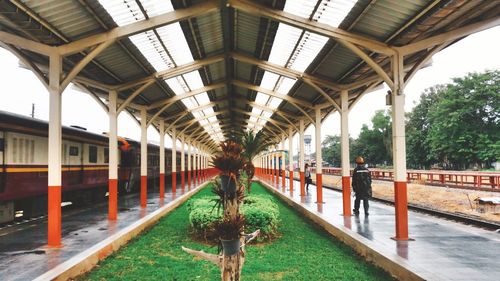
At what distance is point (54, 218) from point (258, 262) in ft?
14.0

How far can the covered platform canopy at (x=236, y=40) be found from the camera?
7230mm

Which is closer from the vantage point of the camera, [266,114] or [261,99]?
[261,99]

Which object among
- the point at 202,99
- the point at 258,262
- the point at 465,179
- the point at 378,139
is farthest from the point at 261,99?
the point at 378,139

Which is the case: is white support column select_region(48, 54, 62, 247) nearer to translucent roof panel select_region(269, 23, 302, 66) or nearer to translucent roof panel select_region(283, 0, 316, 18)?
translucent roof panel select_region(283, 0, 316, 18)

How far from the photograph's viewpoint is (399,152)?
27.9 feet

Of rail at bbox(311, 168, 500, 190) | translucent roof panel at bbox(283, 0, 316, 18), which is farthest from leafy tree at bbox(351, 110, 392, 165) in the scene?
translucent roof panel at bbox(283, 0, 316, 18)

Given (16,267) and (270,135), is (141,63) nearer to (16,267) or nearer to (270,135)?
(16,267)

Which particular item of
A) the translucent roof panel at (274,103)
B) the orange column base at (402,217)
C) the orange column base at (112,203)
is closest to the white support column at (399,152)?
the orange column base at (402,217)

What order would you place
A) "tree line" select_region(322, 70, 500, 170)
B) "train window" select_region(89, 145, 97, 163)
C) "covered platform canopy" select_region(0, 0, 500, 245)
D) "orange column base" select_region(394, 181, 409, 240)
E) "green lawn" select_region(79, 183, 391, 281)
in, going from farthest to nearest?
"tree line" select_region(322, 70, 500, 170)
"train window" select_region(89, 145, 97, 163)
"orange column base" select_region(394, 181, 409, 240)
"covered platform canopy" select_region(0, 0, 500, 245)
"green lawn" select_region(79, 183, 391, 281)

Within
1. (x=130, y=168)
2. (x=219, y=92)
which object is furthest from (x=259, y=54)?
(x=130, y=168)

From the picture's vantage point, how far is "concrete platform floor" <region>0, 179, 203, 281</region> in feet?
21.3

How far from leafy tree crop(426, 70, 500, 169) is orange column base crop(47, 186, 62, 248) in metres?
39.1

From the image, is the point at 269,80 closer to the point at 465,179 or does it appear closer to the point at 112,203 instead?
the point at 112,203

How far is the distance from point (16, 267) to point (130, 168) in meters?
15.3
